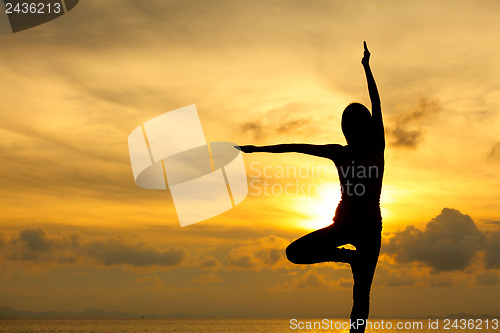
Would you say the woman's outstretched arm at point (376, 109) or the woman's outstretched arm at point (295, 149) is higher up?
the woman's outstretched arm at point (376, 109)

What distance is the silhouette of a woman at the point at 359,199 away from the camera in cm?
925

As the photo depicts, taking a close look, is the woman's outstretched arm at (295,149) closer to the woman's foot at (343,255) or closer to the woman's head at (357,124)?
the woman's head at (357,124)

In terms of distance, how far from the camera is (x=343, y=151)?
9.33 meters

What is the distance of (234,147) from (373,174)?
2263 millimetres

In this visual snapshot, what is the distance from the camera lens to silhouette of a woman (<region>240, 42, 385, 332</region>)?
925 centimetres

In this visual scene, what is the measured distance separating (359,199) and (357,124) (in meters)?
1.19

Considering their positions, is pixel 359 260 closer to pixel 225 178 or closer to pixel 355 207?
pixel 355 207

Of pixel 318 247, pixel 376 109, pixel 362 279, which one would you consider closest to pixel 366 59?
pixel 376 109

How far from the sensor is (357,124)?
30.7 feet

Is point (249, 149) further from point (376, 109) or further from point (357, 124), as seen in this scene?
point (376, 109)

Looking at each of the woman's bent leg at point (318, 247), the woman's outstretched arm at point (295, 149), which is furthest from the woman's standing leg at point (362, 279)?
the woman's outstretched arm at point (295, 149)

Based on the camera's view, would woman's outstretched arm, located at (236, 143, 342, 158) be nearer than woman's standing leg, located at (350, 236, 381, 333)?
Yes

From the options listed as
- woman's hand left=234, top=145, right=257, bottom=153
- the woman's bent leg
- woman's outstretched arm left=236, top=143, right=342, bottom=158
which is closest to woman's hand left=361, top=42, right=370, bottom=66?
woman's outstretched arm left=236, top=143, right=342, bottom=158

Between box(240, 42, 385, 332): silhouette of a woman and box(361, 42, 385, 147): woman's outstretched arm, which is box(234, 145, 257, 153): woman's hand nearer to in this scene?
box(240, 42, 385, 332): silhouette of a woman
